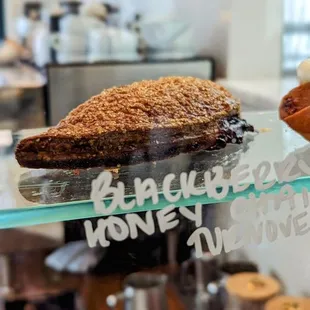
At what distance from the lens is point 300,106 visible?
42 centimetres

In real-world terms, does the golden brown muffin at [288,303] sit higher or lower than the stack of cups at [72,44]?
lower

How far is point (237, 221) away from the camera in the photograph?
0.36 metres

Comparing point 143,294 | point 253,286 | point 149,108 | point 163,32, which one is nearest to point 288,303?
point 253,286

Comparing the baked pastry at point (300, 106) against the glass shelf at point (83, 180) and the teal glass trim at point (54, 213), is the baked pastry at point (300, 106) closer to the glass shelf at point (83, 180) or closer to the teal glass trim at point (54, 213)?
the glass shelf at point (83, 180)

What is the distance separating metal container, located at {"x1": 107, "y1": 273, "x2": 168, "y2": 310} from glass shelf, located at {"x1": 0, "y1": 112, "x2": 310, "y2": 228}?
15 centimetres

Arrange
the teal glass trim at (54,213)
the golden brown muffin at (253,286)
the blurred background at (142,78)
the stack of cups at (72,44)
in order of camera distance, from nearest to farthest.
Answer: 1. the teal glass trim at (54,213)
2. the blurred background at (142,78)
3. the golden brown muffin at (253,286)
4. the stack of cups at (72,44)

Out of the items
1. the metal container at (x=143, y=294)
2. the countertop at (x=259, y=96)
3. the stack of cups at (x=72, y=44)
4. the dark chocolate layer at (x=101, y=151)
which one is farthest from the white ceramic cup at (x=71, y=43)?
the dark chocolate layer at (x=101, y=151)

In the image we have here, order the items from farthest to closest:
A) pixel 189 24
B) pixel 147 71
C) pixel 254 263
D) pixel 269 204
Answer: pixel 189 24 → pixel 147 71 → pixel 254 263 → pixel 269 204

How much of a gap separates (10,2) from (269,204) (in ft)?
8.02

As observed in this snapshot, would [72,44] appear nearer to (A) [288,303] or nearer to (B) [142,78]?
(B) [142,78]

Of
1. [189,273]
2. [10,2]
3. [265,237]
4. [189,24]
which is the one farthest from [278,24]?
[10,2]

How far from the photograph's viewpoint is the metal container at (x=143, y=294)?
0.52 m

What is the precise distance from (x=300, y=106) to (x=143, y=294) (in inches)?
10.9

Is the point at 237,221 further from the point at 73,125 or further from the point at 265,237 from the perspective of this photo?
the point at 73,125
